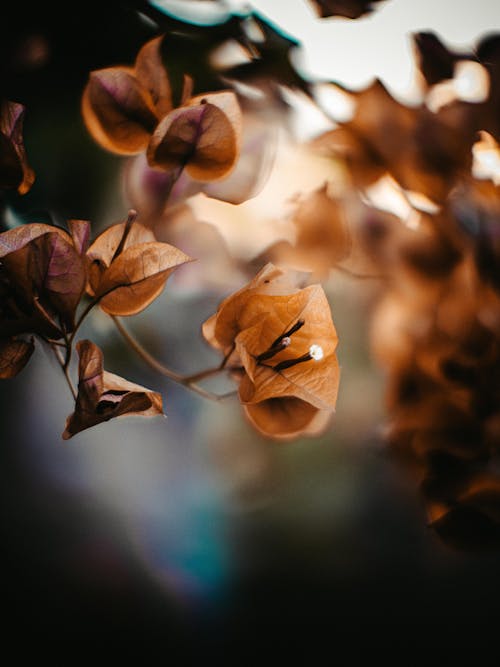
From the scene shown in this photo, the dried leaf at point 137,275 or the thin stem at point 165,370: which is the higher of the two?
the dried leaf at point 137,275

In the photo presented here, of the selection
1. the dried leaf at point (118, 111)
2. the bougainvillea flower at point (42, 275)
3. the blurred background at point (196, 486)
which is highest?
the dried leaf at point (118, 111)

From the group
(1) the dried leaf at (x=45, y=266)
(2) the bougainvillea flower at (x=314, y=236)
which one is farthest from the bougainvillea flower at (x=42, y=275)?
(2) the bougainvillea flower at (x=314, y=236)

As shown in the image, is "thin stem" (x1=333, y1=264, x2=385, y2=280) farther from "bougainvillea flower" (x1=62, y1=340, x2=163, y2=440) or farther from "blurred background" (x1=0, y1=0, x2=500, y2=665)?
"bougainvillea flower" (x1=62, y1=340, x2=163, y2=440)

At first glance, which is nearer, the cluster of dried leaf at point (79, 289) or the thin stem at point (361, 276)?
the cluster of dried leaf at point (79, 289)

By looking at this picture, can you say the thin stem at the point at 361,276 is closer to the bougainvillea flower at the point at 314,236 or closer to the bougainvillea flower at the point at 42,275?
the bougainvillea flower at the point at 314,236

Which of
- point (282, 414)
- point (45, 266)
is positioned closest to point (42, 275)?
point (45, 266)

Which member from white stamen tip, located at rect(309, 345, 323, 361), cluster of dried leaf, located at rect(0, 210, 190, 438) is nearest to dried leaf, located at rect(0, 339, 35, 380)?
cluster of dried leaf, located at rect(0, 210, 190, 438)

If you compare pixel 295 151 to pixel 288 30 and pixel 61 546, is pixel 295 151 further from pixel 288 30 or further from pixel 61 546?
pixel 61 546

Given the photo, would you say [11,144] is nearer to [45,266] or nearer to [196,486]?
[45,266]
